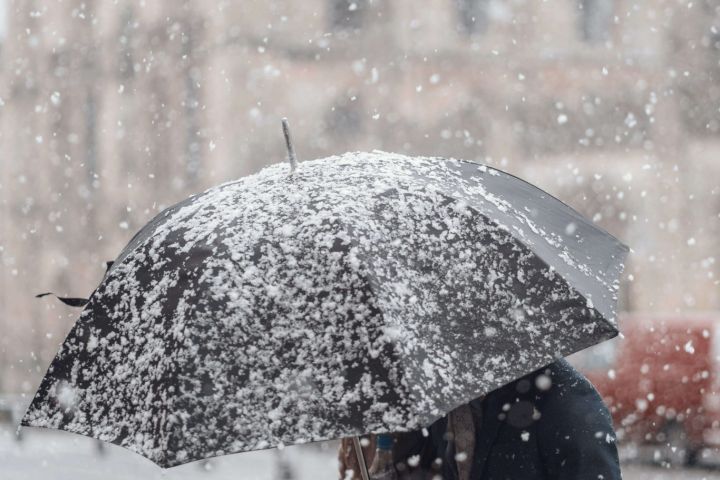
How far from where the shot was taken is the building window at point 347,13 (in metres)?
→ 17.8

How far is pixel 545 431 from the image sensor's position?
7.43 feet

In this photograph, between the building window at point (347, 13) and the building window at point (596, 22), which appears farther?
the building window at point (596, 22)

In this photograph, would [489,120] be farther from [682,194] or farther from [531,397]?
[531,397]

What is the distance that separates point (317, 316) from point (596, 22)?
17.3 m

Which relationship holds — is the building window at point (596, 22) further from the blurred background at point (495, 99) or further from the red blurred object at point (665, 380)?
the red blurred object at point (665, 380)

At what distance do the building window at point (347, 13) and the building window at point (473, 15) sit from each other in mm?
1724

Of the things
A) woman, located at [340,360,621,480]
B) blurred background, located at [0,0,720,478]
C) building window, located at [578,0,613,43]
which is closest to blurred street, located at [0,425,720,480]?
blurred background, located at [0,0,720,478]

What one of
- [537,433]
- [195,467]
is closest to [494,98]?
[195,467]

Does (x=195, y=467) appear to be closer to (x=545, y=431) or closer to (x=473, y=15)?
(x=545, y=431)

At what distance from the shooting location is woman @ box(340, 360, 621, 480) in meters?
2.21

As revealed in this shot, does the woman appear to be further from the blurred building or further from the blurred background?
the blurred background

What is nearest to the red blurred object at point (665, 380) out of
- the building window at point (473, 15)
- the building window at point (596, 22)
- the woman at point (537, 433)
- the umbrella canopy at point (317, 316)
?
the woman at point (537, 433)

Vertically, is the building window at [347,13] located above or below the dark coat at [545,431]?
above

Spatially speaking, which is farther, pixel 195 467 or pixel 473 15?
pixel 473 15
